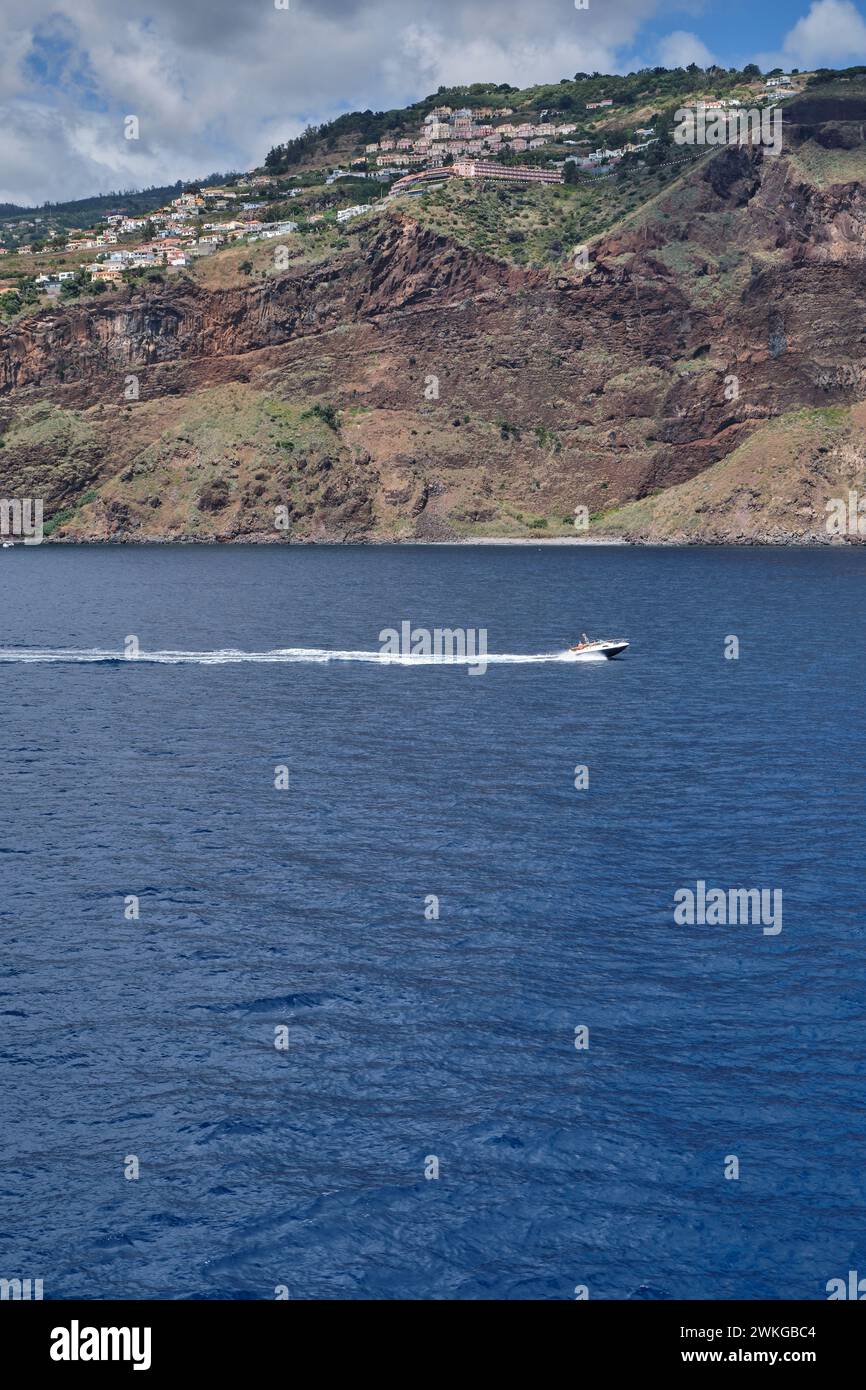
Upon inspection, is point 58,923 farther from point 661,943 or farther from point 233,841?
point 661,943

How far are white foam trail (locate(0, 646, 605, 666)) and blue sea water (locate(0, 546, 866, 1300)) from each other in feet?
61.6

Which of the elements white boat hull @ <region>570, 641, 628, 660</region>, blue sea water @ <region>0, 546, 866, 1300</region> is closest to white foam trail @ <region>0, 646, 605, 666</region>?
white boat hull @ <region>570, 641, 628, 660</region>

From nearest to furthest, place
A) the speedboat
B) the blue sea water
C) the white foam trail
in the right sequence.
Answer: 1. the blue sea water
2. the white foam trail
3. the speedboat

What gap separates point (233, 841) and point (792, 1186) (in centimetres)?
2668

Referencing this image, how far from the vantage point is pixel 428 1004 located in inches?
1353

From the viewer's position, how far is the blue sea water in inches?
985

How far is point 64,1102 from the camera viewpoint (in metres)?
29.3

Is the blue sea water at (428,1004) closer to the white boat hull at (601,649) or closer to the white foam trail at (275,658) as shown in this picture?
the white foam trail at (275,658)

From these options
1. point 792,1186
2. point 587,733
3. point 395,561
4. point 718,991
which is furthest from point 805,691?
point 395,561

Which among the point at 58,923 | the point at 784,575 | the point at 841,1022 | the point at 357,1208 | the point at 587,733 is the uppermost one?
Answer: the point at 784,575

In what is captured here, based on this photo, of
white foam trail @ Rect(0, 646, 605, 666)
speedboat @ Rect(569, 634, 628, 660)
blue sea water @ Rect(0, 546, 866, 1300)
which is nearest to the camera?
blue sea water @ Rect(0, 546, 866, 1300)

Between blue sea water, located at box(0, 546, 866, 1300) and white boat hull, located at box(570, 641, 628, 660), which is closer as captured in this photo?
blue sea water, located at box(0, 546, 866, 1300)

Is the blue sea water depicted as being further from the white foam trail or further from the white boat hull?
the white boat hull

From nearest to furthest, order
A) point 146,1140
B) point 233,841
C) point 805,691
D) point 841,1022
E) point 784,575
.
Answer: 1. point 146,1140
2. point 841,1022
3. point 233,841
4. point 805,691
5. point 784,575
